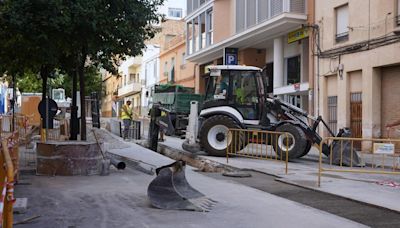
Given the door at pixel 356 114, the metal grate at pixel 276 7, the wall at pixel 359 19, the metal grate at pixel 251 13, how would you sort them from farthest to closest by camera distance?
Answer: the metal grate at pixel 251 13 → the metal grate at pixel 276 7 → the door at pixel 356 114 → the wall at pixel 359 19

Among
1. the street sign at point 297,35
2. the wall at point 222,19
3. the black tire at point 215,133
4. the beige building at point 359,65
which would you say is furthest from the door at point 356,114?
the wall at point 222,19

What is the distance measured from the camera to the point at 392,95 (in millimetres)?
18609

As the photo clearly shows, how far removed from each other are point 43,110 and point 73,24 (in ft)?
17.5

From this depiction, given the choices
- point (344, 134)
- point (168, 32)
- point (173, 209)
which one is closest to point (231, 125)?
point (344, 134)

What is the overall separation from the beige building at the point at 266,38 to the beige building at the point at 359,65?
1130mm

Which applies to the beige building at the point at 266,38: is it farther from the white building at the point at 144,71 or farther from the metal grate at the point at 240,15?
the white building at the point at 144,71

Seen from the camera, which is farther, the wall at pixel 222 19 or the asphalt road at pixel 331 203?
the wall at pixel 222 19

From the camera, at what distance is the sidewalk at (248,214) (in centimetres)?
686

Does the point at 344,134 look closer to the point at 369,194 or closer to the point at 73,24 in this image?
the point at 369,194

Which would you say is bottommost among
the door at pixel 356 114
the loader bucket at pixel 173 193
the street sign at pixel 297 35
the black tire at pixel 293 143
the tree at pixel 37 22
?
the loader bucket at pixel 173 193

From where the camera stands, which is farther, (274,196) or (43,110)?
(43,110)

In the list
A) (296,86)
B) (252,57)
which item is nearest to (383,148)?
(296,86)

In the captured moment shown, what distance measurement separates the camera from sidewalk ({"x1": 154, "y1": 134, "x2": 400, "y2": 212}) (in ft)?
29.8

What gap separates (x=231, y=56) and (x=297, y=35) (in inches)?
219
